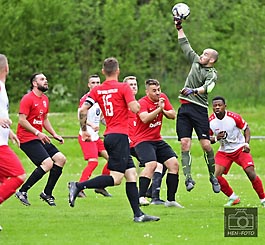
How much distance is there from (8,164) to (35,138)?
145 inches

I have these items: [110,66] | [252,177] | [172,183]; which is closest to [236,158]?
[252,177]

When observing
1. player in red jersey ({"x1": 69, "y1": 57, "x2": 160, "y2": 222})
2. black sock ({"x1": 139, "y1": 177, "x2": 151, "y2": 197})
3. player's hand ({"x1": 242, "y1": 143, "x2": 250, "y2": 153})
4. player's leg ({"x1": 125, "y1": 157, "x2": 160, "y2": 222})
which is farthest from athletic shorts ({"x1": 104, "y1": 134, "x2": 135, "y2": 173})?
player's hand ({"x1": 242, "y1": 143, "x2": 250, "y2": 153})

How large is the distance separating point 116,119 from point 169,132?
57.5ft

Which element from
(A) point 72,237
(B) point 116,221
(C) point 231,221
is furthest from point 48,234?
(C) point 231,221

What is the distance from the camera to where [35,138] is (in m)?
15.6

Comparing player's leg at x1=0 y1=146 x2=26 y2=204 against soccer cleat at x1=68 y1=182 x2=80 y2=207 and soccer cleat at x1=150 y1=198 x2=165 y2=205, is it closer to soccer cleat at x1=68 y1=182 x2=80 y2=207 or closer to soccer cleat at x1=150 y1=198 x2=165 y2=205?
soccer cleat at x1=68 y1=182 x2=80 y2=207

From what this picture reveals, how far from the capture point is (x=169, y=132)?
30.2 meters

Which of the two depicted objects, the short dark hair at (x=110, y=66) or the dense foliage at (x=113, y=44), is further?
the dense foliage at (x=113, y=44)

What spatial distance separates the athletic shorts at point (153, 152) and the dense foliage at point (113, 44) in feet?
73.1

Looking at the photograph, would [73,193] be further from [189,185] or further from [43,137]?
[189,185]

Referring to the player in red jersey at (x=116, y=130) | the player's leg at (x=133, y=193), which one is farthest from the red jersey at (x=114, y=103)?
the player's leg at (x=133, y=193)

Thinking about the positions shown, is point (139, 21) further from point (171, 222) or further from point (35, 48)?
point (171, 222)

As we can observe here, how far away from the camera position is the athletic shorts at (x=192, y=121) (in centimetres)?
1547

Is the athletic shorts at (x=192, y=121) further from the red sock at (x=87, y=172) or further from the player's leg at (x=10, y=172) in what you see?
the player's leg at (x=10, y=172)
